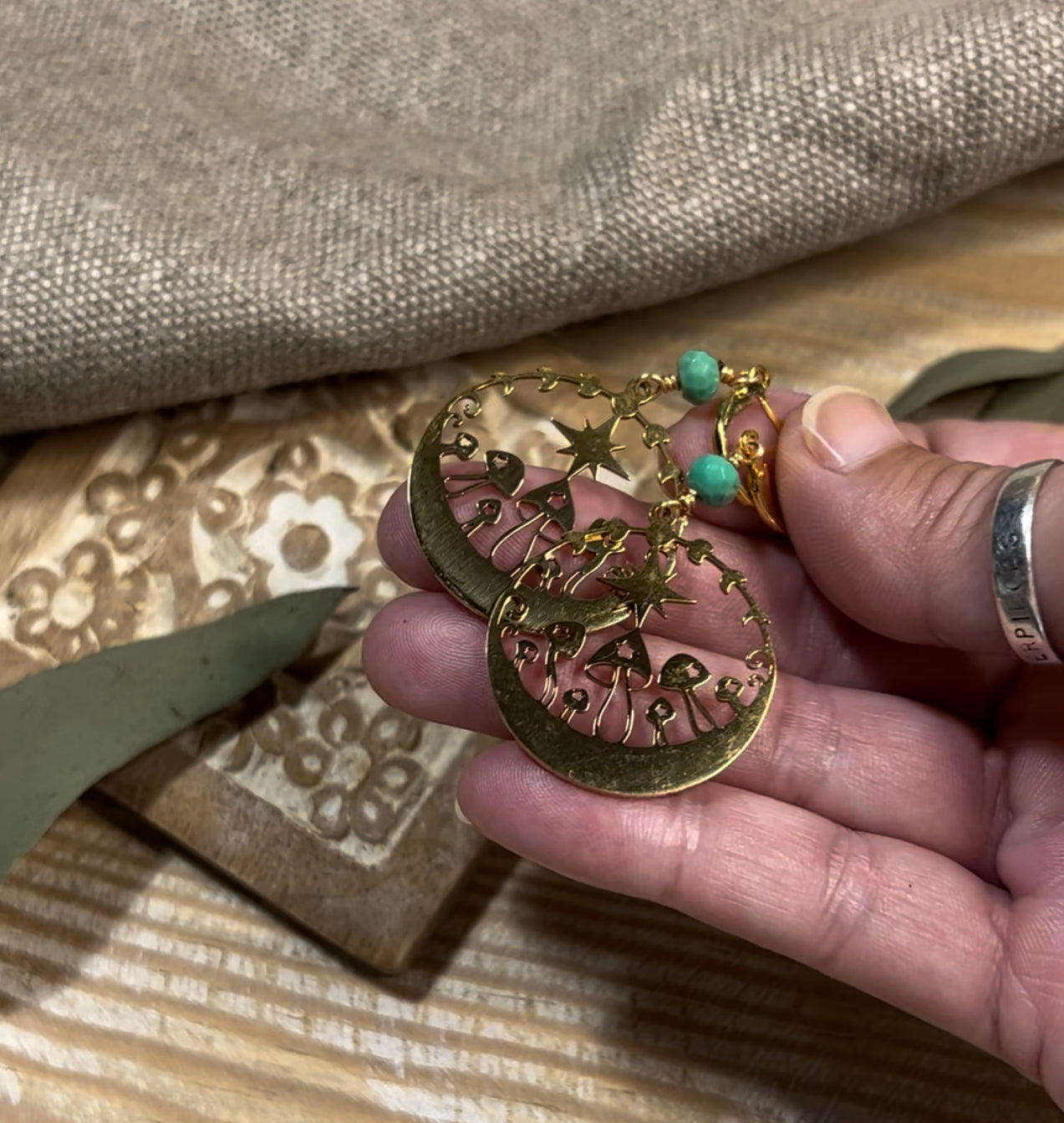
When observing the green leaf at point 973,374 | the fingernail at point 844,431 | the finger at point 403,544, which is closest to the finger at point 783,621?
the finger at point 403,544

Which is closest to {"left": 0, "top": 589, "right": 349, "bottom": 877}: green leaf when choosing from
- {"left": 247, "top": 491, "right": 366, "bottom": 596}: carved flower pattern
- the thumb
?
{"left": 247, "top": 491, "right": 366, "bottom": 596}: carved flower pattern

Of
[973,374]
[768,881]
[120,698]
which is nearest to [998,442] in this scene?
[973,374]

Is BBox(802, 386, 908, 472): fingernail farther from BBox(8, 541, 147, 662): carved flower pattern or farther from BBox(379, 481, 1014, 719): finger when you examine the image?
BBox(8, 541, 147, 662): carved flower pattern

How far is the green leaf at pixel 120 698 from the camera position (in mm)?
747

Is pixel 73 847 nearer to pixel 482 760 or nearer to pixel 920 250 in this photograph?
pixel 482 760

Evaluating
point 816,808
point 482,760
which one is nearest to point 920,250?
point 816,808

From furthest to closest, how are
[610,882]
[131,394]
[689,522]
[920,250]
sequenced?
[920,250], [131,394], [689,522], [610,882]

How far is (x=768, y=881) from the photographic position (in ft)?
2.17

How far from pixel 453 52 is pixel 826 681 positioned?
0.64m

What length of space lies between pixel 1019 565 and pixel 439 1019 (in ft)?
1.72

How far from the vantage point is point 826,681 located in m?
0.80

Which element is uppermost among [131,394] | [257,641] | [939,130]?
[939,130]

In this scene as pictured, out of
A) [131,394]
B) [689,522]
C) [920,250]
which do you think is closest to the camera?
[689,522]

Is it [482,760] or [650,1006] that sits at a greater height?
[482,760]
